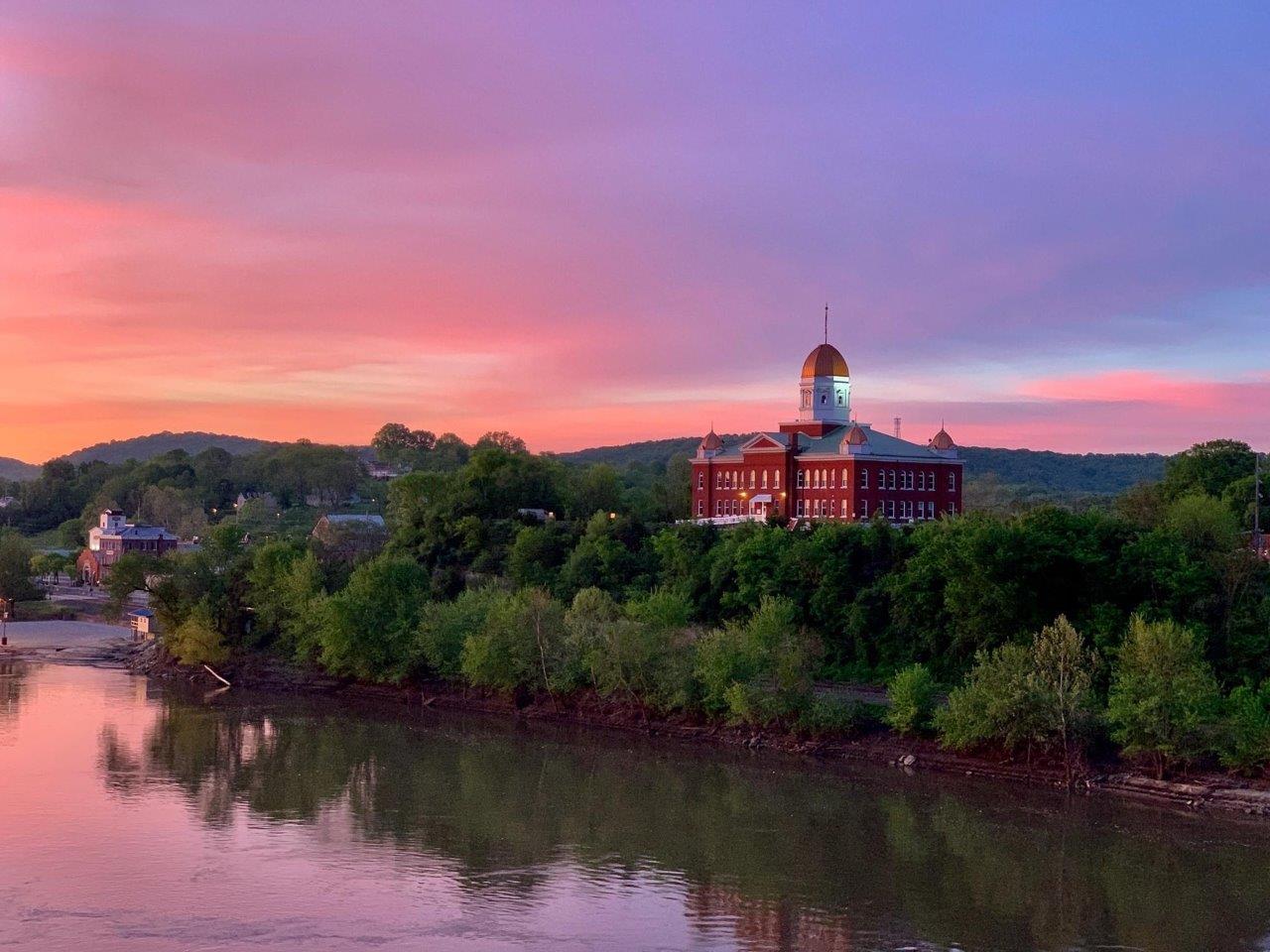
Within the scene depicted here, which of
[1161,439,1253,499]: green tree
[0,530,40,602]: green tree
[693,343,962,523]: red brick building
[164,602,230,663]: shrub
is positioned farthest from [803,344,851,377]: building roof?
[0,530,40,602]: green tree

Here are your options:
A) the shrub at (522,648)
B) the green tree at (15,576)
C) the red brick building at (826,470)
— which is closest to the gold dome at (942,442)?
the red brick building at (826,470)

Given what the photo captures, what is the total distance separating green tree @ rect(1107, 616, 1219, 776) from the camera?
129ft

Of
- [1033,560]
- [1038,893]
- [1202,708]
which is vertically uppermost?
[1033,560]

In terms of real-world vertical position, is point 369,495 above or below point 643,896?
above

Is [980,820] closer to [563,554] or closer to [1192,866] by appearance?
[1192,866]

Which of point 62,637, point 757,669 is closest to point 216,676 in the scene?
point 62,637

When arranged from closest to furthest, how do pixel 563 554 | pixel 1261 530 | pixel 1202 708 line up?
pixel 1202 708, pixel 1261 530, pixel 563 554

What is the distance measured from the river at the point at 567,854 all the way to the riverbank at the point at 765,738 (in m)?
1.31

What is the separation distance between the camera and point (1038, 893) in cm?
3133

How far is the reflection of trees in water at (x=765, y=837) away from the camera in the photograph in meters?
29.3

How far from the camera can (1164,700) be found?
39.2m

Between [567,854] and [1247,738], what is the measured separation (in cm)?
1850

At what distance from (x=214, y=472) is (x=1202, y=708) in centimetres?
15089

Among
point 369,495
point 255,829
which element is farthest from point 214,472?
point 255,829
